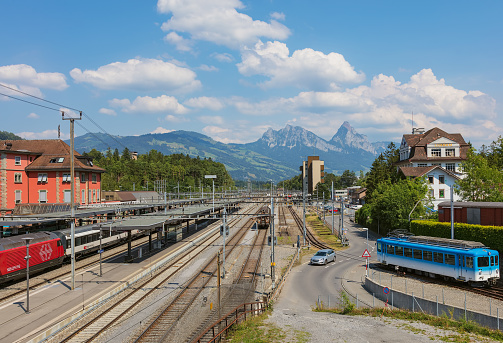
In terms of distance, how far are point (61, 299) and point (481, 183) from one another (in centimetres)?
4818

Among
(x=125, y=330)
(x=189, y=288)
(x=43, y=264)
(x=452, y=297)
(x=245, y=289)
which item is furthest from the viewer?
(x=43, y=264)

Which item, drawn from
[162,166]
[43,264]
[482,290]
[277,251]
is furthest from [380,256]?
[162,166]

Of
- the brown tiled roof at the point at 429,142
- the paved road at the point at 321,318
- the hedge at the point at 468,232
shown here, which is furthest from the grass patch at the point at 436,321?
the brown tiled roof at the point at 429,142

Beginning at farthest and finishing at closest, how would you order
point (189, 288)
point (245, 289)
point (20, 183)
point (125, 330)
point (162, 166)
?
point (162, 166)
point (20, 183)
point (189, 288)
point (245, 289)
point (125, 330)

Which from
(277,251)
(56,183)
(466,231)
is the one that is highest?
(56,183)

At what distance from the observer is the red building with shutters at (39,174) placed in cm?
5762

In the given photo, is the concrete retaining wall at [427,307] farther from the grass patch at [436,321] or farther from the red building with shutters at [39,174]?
the red building with shutters at [39,174]

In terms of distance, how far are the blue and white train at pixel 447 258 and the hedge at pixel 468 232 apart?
4.21 m

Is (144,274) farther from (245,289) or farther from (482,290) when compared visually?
(482,290)

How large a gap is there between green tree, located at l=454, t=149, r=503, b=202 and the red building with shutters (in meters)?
59.5

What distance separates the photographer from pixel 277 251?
4862 cm

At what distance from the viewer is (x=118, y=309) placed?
81.6ft

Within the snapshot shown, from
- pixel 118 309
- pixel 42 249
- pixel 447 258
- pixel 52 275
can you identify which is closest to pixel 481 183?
pixel 447 258

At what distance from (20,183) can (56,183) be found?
17.2 ft
